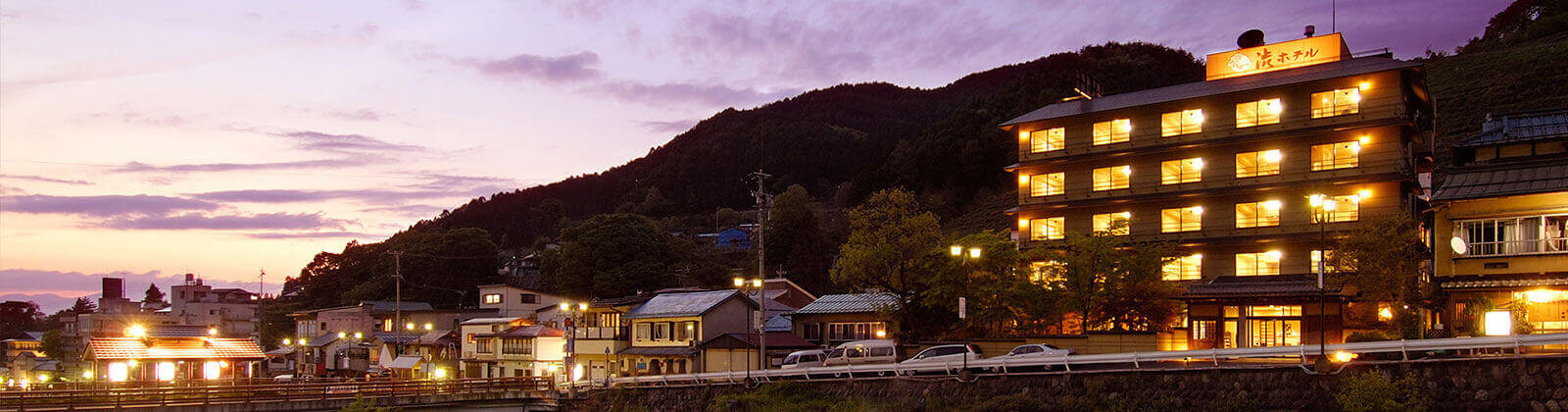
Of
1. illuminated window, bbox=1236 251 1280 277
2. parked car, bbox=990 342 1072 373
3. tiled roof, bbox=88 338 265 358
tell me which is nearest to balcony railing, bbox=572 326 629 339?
tiled roof, bbox=88 338 265 358

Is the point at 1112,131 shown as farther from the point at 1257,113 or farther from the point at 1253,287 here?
the point at 1253,287

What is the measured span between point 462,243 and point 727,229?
129 ft

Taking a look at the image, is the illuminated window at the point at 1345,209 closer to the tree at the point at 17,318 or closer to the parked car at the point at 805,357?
the parked car at the point at 805,357

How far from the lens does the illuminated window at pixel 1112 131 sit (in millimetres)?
54000

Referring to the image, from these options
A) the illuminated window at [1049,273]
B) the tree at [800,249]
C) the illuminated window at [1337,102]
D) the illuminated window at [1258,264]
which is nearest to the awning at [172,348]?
the illuminated window at [1049,273]

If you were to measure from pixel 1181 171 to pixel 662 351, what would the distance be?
30376 millimetres

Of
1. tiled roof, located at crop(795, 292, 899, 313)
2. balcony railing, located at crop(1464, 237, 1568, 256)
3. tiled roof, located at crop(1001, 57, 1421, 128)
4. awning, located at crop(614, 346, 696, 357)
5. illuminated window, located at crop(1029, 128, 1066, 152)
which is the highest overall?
tiled roof, located at crop(1001, 57, 1421, 128)

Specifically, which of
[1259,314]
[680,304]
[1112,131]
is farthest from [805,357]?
[1259,314]

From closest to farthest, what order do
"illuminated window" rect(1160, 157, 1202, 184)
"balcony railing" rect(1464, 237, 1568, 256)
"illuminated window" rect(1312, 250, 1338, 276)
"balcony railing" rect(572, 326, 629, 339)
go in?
1. "balcony railing" rect(1464, 237, 1568, 256)
2. "illuminated window" rect(1312, 250, 1338, 276)
3. "illuminated window" rect(1160, 157, 1202, 184)
4. "balcony railing" rect(572, 326, 629, 339)

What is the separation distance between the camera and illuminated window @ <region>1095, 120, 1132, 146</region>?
54.0 metres

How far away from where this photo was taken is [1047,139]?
185 ft

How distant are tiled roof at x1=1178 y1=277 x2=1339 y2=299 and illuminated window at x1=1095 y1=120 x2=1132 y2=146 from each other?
8.76 m

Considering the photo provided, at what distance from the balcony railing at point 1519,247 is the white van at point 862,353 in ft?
75.4

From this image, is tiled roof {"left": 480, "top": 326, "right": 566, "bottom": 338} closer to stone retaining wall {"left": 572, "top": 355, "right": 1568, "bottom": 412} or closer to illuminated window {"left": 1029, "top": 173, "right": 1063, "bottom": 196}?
stone retaining wall {"left": 572, "top": 355, "right": 1568, "bottom": 412}
